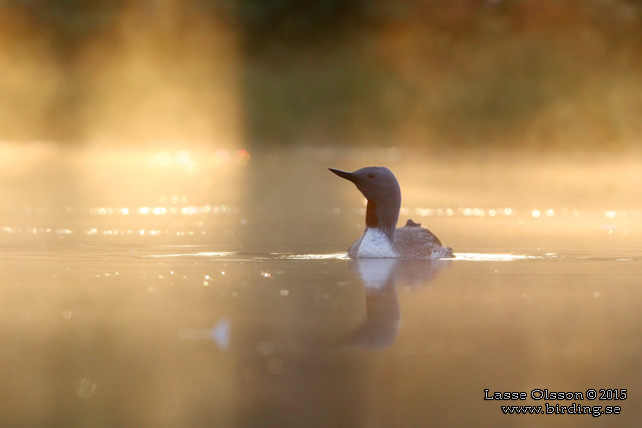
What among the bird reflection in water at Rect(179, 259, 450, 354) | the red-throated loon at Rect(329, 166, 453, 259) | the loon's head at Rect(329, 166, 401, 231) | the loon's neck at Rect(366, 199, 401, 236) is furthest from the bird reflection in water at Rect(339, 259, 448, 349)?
the loon's head at Rect(329, 166, 401, 231)

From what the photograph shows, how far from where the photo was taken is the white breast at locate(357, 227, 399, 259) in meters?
9.68

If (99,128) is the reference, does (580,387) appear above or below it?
below

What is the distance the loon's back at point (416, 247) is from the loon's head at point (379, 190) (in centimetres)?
16

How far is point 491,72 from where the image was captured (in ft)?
132

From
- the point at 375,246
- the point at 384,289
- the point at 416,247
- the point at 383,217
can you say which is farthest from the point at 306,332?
the point at 416,247

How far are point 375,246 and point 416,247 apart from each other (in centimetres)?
42

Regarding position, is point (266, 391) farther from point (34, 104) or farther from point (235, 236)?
point (34, 104)

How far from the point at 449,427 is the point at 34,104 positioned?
37.6m

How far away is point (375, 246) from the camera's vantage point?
9711 mm

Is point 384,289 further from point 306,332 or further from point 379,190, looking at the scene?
point 379,190

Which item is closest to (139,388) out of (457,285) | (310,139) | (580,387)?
(580,387)

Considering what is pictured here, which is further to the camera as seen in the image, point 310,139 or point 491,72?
point 491,72

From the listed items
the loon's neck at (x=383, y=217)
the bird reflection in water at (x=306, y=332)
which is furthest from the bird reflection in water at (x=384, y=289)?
the loon's neck at (x=383, y=217)

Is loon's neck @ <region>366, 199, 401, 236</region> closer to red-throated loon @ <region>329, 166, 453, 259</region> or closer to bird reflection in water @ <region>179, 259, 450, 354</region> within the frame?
red-throated loon @ <region>329, 166, 453, 259</region>
